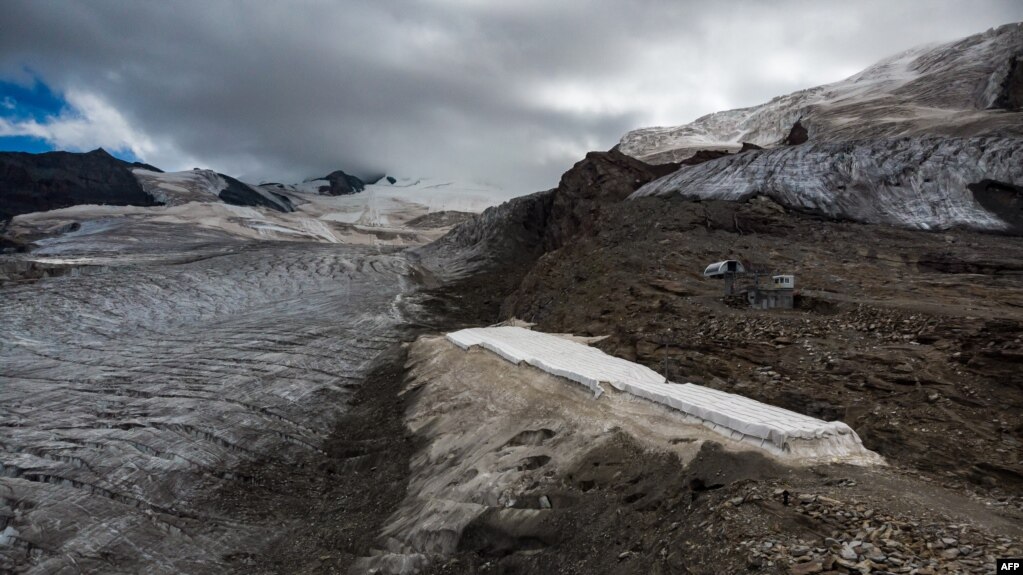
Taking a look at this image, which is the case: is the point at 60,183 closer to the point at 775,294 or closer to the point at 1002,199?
the point at 775,294

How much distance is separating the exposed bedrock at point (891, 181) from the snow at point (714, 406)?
16869 millimetres

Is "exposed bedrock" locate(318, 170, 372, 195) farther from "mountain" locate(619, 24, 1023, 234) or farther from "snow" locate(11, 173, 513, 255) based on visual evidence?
"mountain" locate(619, 24, 1023, 234)

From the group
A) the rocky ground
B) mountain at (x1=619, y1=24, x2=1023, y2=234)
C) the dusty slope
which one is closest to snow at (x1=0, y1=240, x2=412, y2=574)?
the rocky ground

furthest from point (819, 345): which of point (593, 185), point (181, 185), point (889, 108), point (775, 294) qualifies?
point (181, 185)

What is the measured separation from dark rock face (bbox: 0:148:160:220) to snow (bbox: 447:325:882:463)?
81.3m

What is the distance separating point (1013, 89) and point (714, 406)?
57.4 meters

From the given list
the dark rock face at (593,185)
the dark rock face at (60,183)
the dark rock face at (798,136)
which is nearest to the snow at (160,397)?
the dark rock face at (593,185)

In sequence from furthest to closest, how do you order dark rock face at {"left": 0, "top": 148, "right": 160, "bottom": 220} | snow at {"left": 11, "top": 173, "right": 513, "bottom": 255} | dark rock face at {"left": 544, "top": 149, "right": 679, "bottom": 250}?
dark rock face at {"left": 0, "top": 148, "right": 160, "bottom": 220}, snow at {"left": 11, "top": 173, "right": 513, "bottom": 255}, dark rock face at {"left": 544, "top": 149, "right": 679, "bottom": 250}

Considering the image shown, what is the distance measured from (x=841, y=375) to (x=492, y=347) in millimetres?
9778

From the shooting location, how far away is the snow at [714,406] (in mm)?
8727

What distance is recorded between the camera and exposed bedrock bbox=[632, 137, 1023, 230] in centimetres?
2597

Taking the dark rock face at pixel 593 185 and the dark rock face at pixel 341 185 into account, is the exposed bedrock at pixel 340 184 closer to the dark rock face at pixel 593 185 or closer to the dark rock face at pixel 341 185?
the dark rock face at pixel 341 185

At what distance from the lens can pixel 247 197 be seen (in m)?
94.2

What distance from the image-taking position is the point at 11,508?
1262 cm
